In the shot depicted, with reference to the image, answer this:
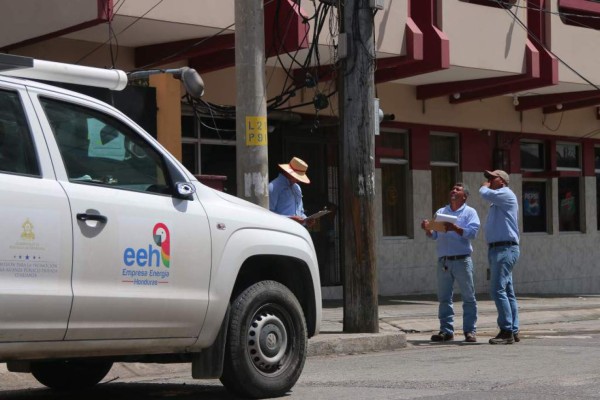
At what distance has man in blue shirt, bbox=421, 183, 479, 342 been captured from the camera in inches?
477

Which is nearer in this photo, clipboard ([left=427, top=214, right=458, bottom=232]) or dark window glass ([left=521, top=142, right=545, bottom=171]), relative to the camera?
clipboard ([left=427, top=214, right=458, bottom=232])

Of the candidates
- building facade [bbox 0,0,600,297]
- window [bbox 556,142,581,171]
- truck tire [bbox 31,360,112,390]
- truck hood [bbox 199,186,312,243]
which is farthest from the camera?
window [bbox 556,142,581,171]

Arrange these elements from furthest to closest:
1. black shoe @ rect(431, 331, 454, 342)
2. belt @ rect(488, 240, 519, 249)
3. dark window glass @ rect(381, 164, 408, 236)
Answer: dark window glass @ rect(381, 164, 408, 236) → black shoe @ rect(431, 331, 454, 342) → belt @ rect(488, 240, 519, 249)

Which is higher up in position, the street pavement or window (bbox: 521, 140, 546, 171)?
window (bbox: 521, 140, 546, 171)

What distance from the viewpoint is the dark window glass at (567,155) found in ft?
74.8

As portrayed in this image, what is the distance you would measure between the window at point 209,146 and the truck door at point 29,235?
9.74 m

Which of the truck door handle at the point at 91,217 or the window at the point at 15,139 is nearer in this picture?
the window at the point at 15,139

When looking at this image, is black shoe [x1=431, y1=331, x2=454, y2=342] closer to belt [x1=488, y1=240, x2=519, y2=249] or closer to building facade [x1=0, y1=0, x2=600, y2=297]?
belt [x1=488, y1=240, x2=519, y2=249]

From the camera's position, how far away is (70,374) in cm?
827

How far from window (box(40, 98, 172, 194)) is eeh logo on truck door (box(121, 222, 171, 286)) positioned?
34 centimetres

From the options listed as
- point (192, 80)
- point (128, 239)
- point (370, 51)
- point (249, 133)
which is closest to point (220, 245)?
point (128, 239)

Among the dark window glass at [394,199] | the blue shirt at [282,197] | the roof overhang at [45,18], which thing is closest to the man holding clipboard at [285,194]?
the blue shirt at [282,197]

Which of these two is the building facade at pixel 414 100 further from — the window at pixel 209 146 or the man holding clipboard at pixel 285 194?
the man holding clipboard at pixel 285 194

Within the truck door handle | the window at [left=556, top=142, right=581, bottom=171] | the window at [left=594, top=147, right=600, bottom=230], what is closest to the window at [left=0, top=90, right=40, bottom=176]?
the truck door handle
